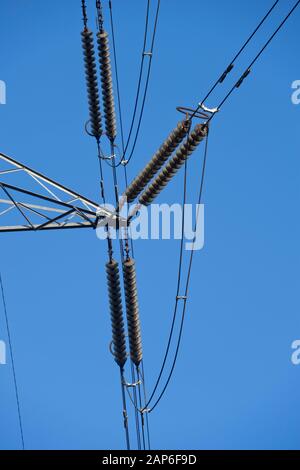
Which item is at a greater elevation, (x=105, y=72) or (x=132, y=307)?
(x=105, y=72)

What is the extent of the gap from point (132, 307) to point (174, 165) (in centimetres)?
441

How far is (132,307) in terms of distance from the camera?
2517cm

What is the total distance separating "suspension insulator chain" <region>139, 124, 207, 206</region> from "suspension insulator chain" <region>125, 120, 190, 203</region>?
0.54 feet

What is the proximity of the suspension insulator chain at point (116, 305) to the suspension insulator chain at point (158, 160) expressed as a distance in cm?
209

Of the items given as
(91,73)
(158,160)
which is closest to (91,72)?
(91,73)

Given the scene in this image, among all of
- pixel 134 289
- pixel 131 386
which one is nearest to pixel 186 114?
pixel 134 289

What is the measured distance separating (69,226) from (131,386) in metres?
6.05

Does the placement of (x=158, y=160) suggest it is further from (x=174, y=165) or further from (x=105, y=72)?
(x=105, y=72)

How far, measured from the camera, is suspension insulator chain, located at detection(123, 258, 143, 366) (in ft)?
81.9

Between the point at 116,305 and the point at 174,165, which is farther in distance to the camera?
the point at 116,305

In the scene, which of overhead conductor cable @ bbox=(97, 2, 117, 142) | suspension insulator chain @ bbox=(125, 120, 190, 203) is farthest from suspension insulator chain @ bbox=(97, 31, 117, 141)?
suspension insulator chain @ bbox=(125, 120, 190, 203)

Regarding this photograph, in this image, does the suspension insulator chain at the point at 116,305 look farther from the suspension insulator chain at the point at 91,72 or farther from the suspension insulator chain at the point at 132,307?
the suspension insulator chain at the point at 91,72

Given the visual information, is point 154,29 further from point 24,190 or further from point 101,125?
point 24,190

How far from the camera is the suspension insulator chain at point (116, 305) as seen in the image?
2519 cm
